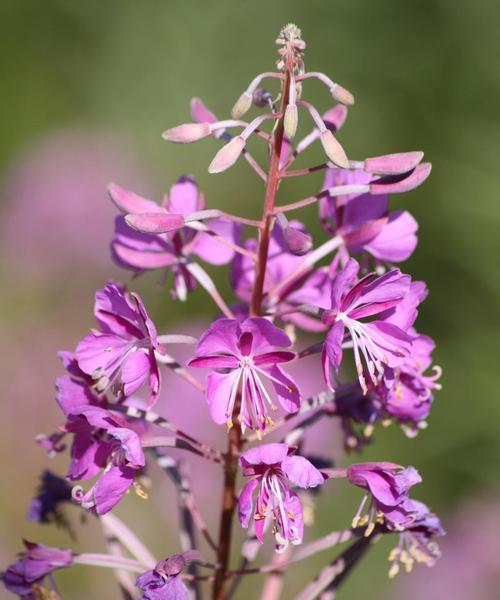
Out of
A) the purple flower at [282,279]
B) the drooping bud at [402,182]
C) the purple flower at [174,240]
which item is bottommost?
the purple flower at [282,279]

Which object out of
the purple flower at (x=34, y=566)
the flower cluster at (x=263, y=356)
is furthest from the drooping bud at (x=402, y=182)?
the purple flower at (x=34, y=566)

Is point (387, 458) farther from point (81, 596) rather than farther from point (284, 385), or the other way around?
point (284, 385)

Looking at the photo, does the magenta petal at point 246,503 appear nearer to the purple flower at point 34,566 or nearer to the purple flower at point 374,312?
the purple flower at point 374,312

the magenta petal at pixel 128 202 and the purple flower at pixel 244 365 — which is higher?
the magenta petal at pixel 128 202

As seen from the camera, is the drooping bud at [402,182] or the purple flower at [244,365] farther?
the drooping bud at [402,182]

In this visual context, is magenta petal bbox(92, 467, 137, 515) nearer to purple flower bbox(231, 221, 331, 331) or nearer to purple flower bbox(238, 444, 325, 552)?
purple flower bbox(238, 444, 325, 552)

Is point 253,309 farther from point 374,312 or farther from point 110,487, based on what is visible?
point 110,487
